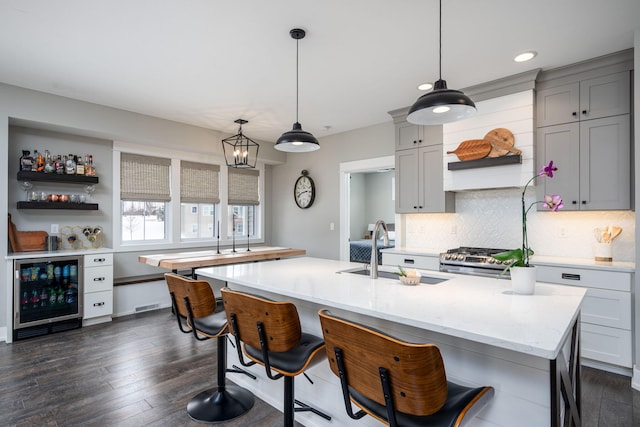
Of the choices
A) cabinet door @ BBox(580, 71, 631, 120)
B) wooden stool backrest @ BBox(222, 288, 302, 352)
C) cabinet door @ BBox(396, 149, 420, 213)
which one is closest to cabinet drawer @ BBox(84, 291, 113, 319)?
wooden stool backrest @ BBox(222, 288, 302, 352)

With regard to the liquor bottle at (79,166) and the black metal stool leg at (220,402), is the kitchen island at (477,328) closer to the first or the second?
the black metal stool leg at (220,402)

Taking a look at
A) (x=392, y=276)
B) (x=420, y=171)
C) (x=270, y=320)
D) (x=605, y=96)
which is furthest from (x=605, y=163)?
(x=270, y=320)

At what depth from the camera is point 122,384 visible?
2.67m

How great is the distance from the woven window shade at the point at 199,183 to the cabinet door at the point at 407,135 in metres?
3.12

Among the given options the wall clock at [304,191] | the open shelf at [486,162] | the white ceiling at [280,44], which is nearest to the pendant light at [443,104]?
the white ceiling at [280,44]

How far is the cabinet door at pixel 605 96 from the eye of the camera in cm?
290

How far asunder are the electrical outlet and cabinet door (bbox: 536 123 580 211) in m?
0.35

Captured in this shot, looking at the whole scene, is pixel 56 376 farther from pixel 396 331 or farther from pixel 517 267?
pixel 517 267

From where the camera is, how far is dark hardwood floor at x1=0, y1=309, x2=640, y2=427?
223 cm

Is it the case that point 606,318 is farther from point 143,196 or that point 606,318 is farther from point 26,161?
point 26,161

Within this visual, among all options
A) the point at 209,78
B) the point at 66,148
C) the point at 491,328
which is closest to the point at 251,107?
the point at 209,78

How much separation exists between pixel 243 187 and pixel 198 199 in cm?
92

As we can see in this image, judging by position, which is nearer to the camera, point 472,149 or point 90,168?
point 472,149

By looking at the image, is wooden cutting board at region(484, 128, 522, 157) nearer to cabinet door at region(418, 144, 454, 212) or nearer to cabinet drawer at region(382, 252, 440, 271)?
cabinet door at region(418, 144, 454, 212)
